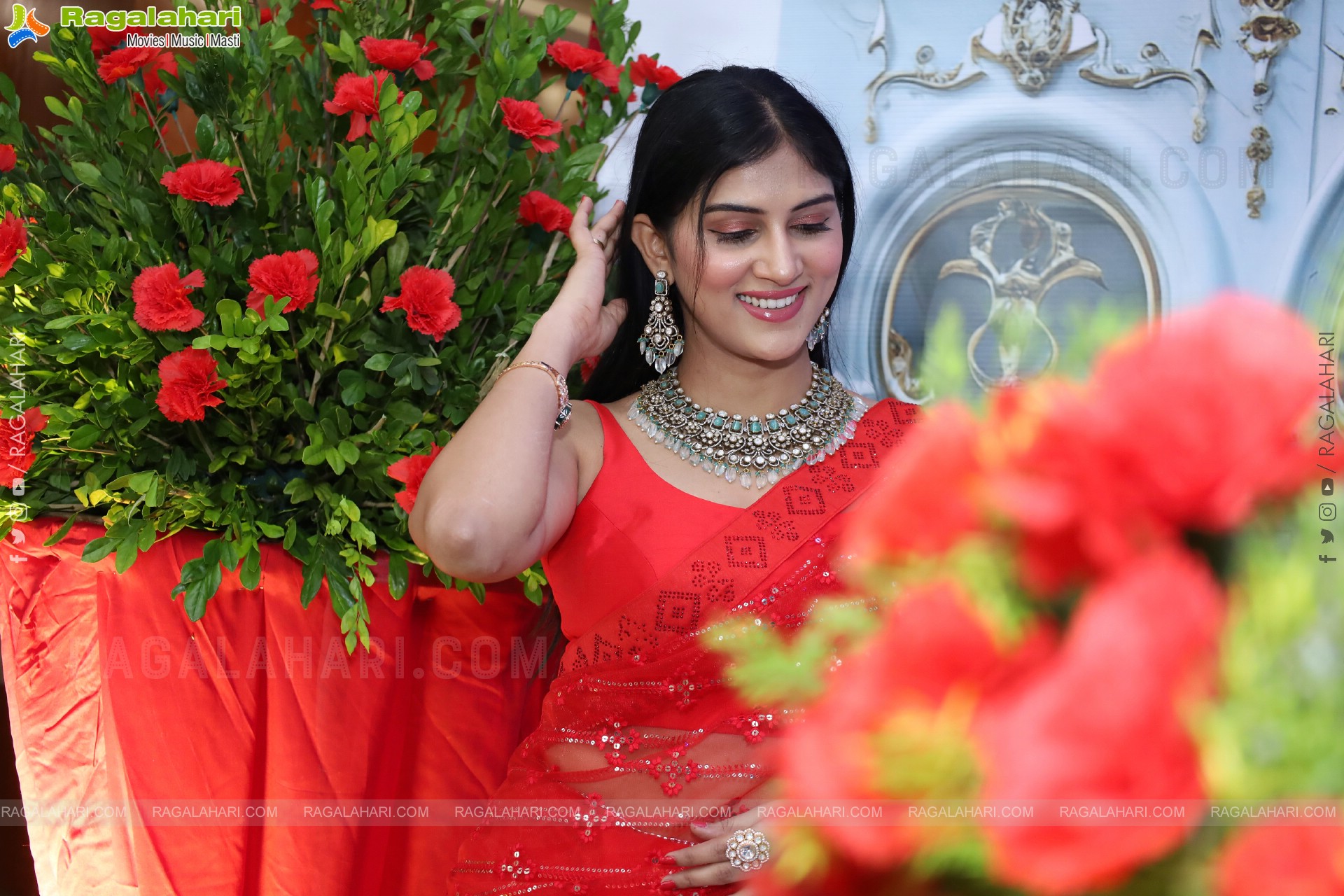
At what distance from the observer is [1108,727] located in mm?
232

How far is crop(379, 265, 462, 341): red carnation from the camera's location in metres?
1.32

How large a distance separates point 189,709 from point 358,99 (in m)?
0.81

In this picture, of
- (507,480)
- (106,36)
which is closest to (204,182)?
(106,36)

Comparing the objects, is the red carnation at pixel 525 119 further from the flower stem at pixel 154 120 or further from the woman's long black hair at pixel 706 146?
the flower stem at pixel 154 120

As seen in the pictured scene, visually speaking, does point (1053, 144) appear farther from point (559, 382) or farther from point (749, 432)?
point (559, 382)

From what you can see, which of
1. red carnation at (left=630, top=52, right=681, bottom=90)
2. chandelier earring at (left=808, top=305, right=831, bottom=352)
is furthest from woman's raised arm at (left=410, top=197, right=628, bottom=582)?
red carnation at (left=630, top=52, right=681, bottom=90)

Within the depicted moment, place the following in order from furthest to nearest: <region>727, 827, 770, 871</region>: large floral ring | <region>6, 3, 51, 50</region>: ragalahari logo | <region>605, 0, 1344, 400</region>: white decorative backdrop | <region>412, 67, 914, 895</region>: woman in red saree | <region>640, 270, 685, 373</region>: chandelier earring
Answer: <region>605, 0, 1344, 400</region>: white decorative backdrop
<region>6, 3, 51, 50</region>: ragalahari logo
<region>640, 270, 685, 373</region>: chandelier earring
<region>412, 67, 914, 895</region>: woman in red saree
<region>727, 827, 770, 871</region>: large floral ring

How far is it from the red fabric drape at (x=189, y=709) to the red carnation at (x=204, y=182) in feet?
1.43

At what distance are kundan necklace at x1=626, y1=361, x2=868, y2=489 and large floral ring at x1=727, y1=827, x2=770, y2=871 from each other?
441mm

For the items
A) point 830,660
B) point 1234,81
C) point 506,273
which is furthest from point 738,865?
point 1234,81

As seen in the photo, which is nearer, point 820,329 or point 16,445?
point 16,445

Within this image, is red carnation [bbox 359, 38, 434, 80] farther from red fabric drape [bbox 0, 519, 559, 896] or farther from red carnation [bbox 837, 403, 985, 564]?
red carnation [bbox 837, 403, 985, 564]

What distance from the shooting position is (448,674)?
4.99 ft

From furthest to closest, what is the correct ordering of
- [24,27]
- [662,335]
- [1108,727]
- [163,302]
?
[24,27], [662,335], [163,302], [1108,727]
